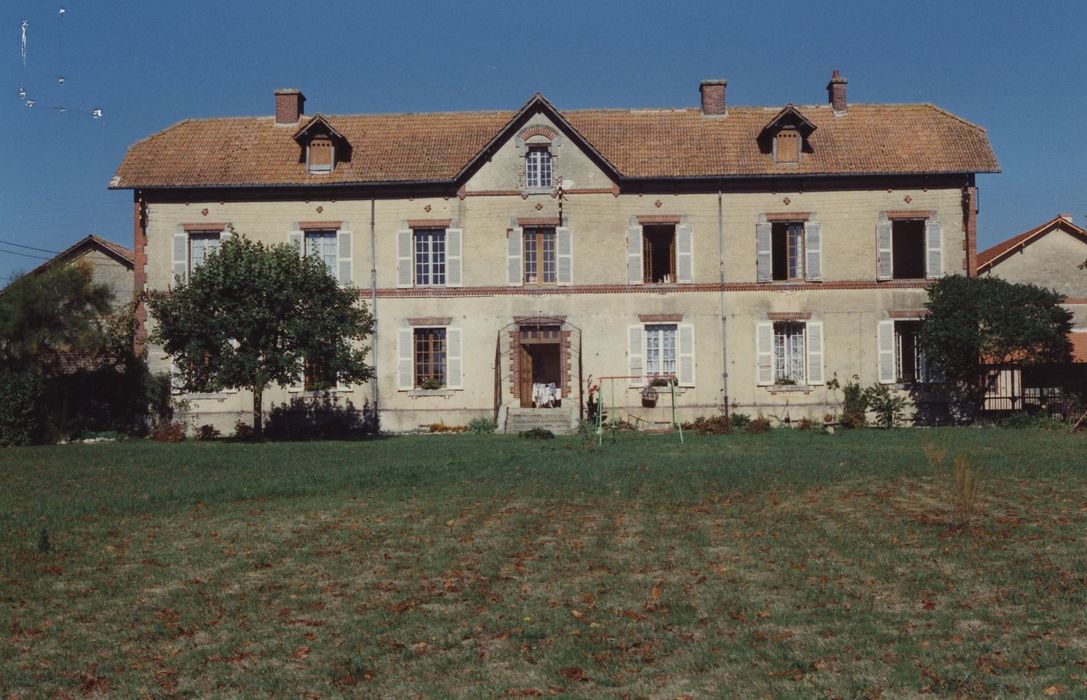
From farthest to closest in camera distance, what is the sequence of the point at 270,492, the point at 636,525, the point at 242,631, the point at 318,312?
the point at 318,312, the point at 270,492, the point at 636,525, the point at 242,631

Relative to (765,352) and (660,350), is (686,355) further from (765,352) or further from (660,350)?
(765,352)

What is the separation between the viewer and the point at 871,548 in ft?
31.8

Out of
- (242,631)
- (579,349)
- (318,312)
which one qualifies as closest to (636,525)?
(242,631)

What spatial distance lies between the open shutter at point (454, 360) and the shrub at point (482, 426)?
1.29m

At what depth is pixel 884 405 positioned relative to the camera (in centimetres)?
2711

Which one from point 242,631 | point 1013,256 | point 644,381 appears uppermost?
point 1013,256

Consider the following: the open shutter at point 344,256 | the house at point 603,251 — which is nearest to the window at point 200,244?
the house at point 603,251

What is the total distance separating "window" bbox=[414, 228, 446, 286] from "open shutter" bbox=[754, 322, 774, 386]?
9.03 metres

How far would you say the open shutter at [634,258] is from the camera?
2839 centimetres

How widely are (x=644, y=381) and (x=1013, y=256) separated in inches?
648

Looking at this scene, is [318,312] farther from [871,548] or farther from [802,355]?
[871,548]

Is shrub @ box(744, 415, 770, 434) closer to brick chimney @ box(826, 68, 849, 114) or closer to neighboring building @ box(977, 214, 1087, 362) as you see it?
brick chimney @ box(826, 68, 849, 114)

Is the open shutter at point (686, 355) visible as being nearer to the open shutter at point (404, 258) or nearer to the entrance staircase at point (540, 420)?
the entrance staircase at point (540, 420)

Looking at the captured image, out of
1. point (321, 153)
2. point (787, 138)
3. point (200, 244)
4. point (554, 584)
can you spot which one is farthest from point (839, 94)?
point (554, 584)
